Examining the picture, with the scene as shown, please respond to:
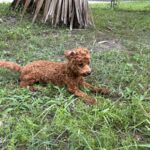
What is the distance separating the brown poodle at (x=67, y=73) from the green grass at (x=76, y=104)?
89 millimetres

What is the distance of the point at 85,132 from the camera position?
3.48 meters

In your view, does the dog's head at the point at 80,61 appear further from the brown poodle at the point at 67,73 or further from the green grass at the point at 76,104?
the green grass at the point at 76,104

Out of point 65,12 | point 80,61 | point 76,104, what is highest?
point 80,61

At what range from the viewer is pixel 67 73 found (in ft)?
14.7

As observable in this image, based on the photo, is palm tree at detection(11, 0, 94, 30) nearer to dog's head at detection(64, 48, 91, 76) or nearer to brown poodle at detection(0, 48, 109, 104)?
brown poodle at detection(0, 48, 109, 104)

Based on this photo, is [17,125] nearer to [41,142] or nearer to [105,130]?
[41,142]

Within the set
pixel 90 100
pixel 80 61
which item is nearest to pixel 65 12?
pixel 80 61

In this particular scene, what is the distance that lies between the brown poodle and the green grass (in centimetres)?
9

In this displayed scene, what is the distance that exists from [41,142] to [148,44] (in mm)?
4101

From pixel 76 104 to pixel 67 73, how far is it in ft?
1.45

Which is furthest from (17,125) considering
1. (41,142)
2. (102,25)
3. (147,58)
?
(102,25)

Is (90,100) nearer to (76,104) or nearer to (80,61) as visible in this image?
(76,104)

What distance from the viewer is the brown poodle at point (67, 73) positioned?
4.30 m

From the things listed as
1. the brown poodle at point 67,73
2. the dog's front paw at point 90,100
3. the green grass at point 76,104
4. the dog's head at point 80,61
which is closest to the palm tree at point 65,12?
the green grass at point 76,104
